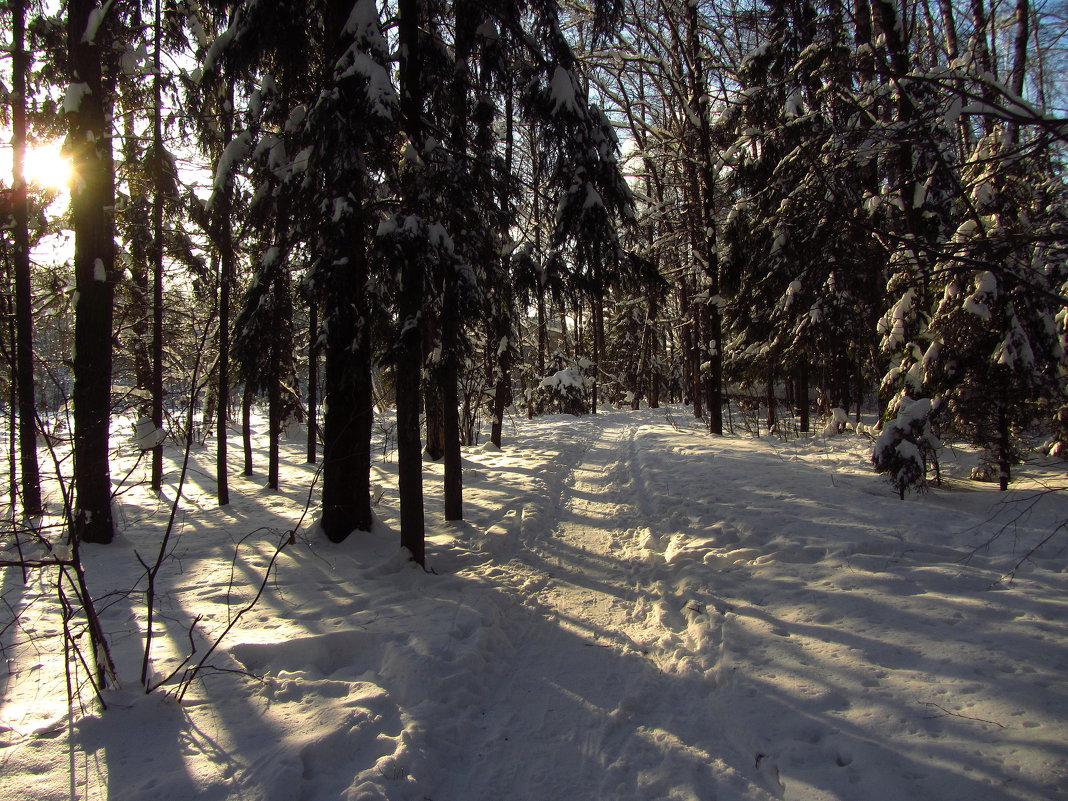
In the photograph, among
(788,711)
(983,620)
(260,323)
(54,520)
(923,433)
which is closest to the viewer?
(788,711)

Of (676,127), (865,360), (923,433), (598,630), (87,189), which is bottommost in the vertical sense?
(598,630)

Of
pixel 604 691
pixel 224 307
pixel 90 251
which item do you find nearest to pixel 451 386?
pixel 604 691

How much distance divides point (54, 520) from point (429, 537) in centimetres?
649

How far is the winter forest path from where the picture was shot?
2.74 m

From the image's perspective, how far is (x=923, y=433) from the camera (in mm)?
6438

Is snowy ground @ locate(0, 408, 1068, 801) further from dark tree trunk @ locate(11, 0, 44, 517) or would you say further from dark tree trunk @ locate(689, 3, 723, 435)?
dark tree trunk @ locate(689, 3, 723, 435)

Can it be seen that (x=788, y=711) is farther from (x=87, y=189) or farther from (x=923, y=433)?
(x=87, y=189)

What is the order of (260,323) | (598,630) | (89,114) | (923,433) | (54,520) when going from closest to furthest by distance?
(598,630) < (260,323) < (923,433) < (89,114) < (54,520)

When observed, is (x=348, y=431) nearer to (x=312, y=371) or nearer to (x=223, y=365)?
(x=312, y=371)

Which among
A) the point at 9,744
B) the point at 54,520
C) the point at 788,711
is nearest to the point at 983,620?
the point at 788,711

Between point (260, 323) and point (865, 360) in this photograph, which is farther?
point (865, 360)

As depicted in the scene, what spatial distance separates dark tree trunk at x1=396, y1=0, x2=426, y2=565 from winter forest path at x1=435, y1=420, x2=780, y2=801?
1.07 meters

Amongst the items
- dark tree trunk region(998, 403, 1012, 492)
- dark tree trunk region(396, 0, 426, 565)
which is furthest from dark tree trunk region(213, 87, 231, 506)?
dark tree trunk region(998, 403, 1012, 492)

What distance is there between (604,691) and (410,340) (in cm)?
348
